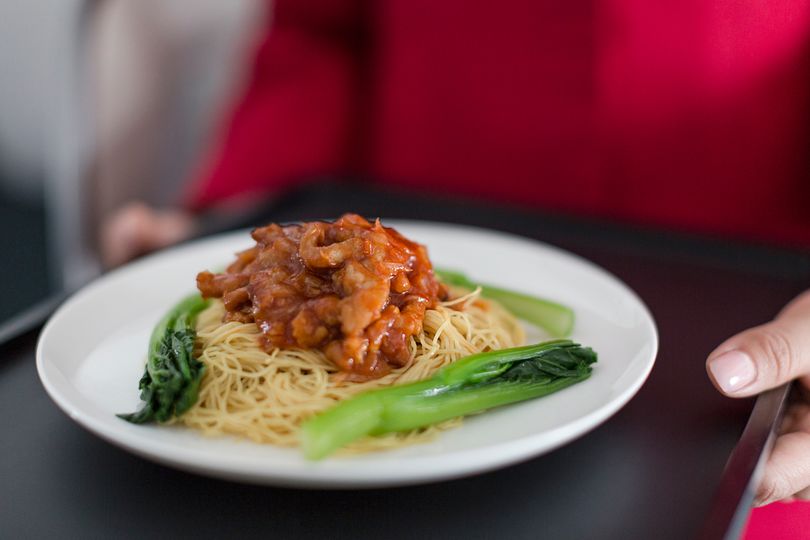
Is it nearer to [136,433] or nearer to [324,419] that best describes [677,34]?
[324,419]

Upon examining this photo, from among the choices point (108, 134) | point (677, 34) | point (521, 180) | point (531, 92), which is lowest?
point (108, 134)

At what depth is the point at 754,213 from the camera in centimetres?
328

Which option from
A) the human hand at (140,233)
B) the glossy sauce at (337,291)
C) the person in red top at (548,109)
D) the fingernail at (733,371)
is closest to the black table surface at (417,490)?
the fingernail at (733,371)

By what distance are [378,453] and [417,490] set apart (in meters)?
0.12

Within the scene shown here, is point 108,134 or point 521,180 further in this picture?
point 108,134

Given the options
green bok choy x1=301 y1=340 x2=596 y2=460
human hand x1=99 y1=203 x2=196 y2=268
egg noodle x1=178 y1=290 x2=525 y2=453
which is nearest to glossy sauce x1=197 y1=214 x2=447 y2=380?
egg noodle x1=178 y1=290 x2=525 y2=453

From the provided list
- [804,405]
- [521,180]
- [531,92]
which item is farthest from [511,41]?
[804,405]

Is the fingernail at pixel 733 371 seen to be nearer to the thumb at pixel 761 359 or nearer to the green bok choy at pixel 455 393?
the thumb at pixel 761 359

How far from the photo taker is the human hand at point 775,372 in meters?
1.63

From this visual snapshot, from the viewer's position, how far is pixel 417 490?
4.75ft

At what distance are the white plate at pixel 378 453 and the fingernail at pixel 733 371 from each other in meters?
0.14

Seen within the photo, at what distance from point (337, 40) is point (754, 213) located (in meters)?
2.33

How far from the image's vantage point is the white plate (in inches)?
49.4

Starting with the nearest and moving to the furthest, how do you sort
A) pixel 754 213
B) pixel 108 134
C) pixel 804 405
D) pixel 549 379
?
pixel 549 379 → pixel 804 405 → pixel 754 213 → pixel 108 134
